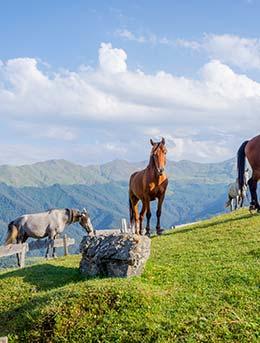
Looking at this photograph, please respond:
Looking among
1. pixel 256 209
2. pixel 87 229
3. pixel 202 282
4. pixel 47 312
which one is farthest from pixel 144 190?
pixel 47 312

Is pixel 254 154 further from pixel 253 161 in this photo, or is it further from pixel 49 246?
pixel 49 246

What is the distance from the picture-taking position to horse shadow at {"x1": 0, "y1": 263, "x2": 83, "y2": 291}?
14582mm

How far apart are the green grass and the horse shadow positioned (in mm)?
34

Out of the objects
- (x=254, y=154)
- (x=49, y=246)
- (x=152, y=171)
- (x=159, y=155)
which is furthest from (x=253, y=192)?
(x=49, y=246)

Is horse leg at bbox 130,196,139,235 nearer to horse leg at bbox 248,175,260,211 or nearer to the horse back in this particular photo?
horse leg at bbox 248,175,260,211

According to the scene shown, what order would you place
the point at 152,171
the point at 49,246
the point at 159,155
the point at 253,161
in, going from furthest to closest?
the point at 49,246 < the point at 253,161 < the point at 152,171 < the point at 159,155

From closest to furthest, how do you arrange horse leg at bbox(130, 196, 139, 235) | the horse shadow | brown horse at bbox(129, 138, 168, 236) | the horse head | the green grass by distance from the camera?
the green grass
the horse shadow
the horse head
brown horse at bbox(129, 138, 168, 236)
horse leg at bbox(130, 196, 139, 235)

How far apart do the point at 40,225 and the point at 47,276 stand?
12063mm

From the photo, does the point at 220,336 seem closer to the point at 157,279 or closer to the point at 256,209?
the point at 157,279

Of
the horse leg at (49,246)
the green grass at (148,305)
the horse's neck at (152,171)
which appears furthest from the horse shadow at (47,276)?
the horse leg at (49,246)

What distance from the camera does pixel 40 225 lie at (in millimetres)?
27281

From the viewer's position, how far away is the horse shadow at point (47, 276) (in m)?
14.6

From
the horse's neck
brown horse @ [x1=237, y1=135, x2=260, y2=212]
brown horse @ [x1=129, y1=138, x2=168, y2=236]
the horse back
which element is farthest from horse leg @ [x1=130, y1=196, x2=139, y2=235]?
the horse back

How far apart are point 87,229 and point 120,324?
19.6m
